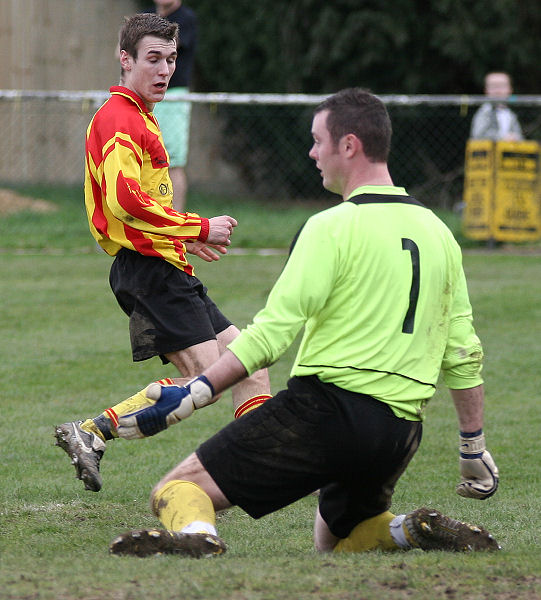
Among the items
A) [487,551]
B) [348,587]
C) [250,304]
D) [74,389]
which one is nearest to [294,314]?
[348,587]

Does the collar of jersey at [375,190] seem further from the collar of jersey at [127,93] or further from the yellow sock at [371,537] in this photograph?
the collar of jersey at [127,93]

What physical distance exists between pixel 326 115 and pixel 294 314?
0.72 metres

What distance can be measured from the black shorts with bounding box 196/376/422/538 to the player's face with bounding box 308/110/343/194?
697mm

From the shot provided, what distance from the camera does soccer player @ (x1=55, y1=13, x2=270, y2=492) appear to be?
4.76 m

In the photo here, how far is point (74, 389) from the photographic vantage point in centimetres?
724

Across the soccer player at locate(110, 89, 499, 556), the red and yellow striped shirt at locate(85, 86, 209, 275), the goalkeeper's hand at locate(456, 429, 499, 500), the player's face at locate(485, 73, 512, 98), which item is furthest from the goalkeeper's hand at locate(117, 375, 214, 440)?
the player's face at locate(485, 73, 512, 98)

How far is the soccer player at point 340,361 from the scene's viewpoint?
3547mm

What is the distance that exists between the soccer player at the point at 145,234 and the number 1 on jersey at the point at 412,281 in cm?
138

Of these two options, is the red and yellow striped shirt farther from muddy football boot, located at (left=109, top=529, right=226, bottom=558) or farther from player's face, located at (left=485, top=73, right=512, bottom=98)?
player's face, located at (left=485, top=73, right=512, bottom=98)

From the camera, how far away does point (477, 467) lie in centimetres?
401

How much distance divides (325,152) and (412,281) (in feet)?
1.75

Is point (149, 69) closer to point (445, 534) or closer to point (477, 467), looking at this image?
point (477, 467)

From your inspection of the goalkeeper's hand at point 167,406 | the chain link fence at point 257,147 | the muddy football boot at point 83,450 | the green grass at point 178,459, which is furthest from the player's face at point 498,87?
the goalkeeper's hand at point 167,406

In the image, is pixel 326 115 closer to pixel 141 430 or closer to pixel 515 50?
pixel 141 430
